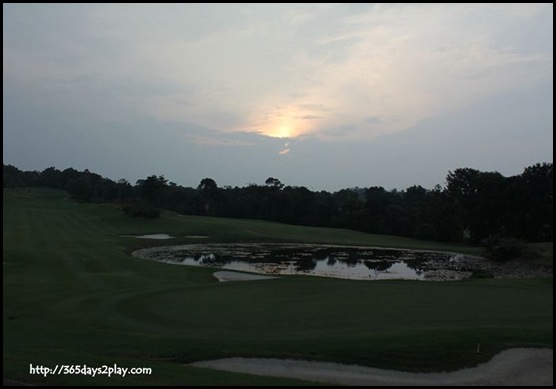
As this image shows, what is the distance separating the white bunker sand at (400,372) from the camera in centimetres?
1119

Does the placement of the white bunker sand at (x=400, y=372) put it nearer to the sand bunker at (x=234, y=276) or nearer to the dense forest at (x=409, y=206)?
the sand bunker at (x=234, y=276)

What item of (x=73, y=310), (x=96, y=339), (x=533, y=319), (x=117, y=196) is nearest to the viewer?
(x=96, y=339)

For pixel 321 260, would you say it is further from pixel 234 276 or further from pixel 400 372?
pixel 400 372

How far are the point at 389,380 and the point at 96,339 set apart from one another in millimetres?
8384

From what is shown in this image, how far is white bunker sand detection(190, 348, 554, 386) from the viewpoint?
11.2 m

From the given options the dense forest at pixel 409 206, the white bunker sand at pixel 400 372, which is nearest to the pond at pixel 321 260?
the dense forest at pixel 409 206

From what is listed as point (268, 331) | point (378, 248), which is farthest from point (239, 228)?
point (268, 331)

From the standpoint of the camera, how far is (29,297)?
2089 centimetres

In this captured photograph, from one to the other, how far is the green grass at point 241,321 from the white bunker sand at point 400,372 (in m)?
0.31

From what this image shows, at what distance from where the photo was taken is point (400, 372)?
1188cm

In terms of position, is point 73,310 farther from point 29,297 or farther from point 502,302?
point 502,302

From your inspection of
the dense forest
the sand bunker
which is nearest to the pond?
the sand bunker

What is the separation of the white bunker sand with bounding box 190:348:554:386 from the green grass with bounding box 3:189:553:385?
313 mm

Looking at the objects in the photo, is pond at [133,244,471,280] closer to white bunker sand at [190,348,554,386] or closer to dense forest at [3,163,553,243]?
dense forest at [3,163,553,243]
